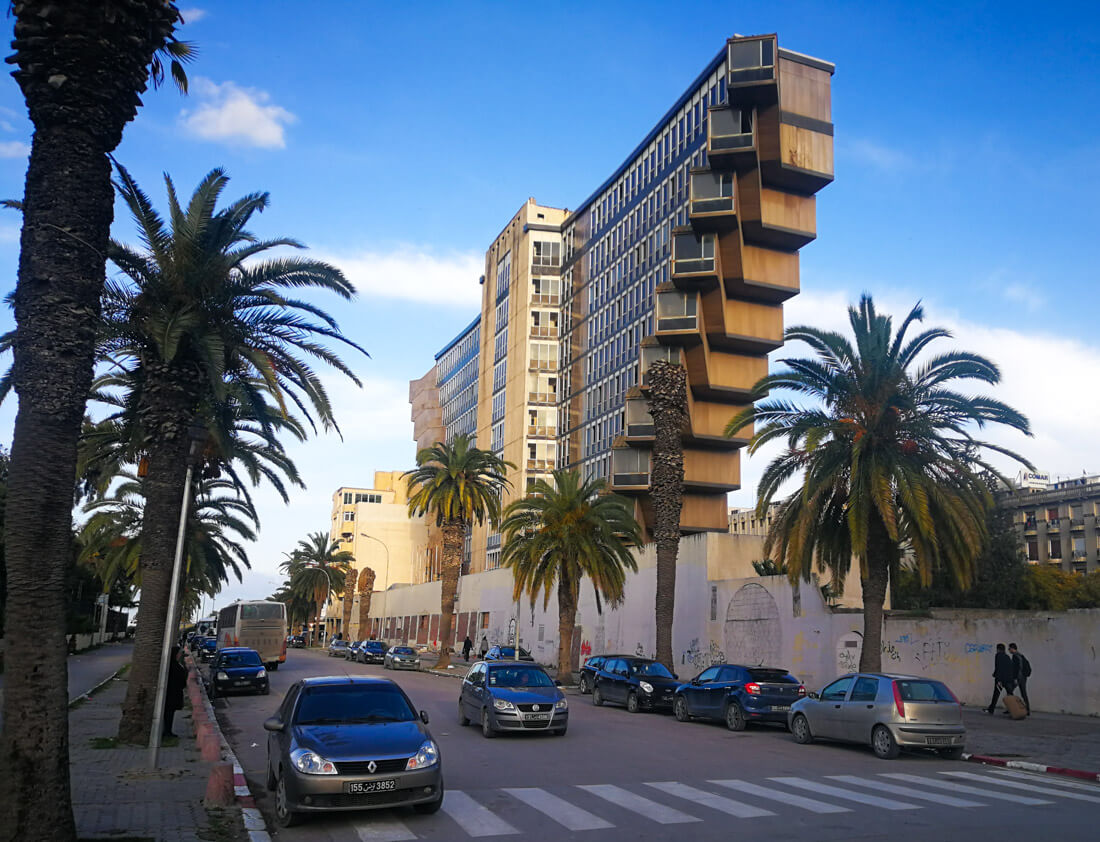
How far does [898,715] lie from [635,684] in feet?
35.0

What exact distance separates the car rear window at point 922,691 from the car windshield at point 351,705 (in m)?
9.53

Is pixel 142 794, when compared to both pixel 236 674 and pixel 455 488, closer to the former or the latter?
pixel 236 674

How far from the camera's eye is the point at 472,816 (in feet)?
34.7

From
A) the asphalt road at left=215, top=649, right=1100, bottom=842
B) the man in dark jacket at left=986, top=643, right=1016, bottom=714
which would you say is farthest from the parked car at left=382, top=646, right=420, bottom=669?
the man in dark jacket at left=986, top=643, right=1016, bottom=714

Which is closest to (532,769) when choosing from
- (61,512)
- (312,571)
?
(61,512)

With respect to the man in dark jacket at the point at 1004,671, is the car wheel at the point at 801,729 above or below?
below

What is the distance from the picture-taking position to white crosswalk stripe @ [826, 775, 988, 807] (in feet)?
39.0

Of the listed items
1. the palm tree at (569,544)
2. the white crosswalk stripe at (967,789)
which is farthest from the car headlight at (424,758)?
the palm tree at (569,544)

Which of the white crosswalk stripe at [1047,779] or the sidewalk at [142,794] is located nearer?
the sidewalk at [142,794]

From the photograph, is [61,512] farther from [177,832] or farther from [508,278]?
[508,278]

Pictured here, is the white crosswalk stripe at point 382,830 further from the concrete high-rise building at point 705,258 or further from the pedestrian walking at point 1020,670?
the concrete high-rise building at point 705,258

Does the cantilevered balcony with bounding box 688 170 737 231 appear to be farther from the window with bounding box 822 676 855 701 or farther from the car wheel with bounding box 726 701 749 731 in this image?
the window with bounding box 822 676 855 701

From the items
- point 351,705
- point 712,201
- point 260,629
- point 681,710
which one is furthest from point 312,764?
point 712,201

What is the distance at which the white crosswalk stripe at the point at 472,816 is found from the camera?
9.80 meters
